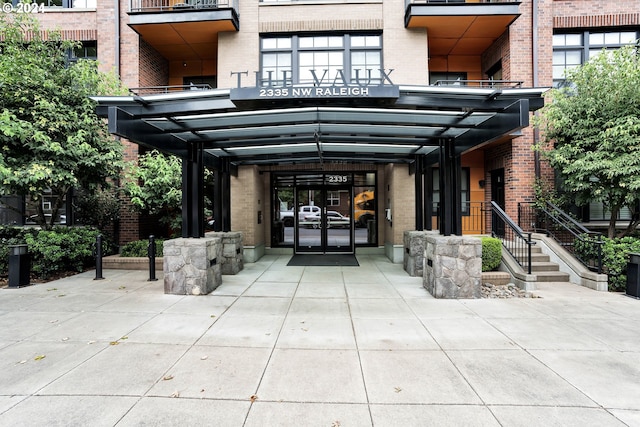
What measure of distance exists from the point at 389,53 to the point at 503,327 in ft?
29.0

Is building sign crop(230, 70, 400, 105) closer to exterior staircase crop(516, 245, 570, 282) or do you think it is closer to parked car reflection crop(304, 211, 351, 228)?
exterior staircase crop(516, 245, 570, 282)

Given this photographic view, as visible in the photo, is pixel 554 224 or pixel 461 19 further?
pixel 461 19

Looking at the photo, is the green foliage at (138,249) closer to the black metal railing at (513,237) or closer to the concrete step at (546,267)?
the black metal railing at (513,237)

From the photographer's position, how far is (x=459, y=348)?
13.5 feet

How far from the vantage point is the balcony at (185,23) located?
9.81m

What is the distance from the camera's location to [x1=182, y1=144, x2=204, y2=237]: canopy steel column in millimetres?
7188

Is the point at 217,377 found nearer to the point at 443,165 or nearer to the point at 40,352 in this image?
the point at 40,352

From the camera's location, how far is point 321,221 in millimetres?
12609

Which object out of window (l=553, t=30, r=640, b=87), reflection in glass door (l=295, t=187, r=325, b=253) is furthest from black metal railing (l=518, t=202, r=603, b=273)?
reflection in glass door (l=295, t=187, r=325, b=253)

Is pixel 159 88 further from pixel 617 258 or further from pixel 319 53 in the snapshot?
pixel 617 258

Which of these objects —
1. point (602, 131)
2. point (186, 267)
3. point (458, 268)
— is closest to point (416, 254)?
point (458, 268)

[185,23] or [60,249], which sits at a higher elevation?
[185,23]

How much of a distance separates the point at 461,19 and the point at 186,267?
1070cm

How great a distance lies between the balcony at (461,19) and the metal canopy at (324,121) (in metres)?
4.48
